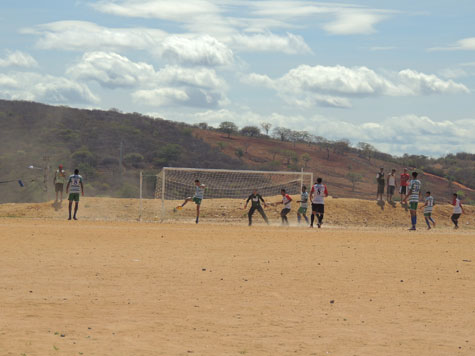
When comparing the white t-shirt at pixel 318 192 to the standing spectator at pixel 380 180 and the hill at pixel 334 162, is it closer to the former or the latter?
the standing spectator at pixel 380 180

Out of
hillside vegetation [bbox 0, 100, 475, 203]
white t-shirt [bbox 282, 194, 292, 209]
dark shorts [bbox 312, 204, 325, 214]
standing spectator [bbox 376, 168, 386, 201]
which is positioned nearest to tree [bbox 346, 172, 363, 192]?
hillside vegetation [bbox 0, 100, 475, 203]

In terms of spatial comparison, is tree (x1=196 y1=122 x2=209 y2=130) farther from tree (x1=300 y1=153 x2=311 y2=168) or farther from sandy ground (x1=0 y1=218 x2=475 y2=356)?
A: sandy ground (x1=0 y1=218 x2=475 y2=356)

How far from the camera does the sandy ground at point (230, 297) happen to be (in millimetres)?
7902

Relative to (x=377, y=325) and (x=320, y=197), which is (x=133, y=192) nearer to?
(x=320, y=197)

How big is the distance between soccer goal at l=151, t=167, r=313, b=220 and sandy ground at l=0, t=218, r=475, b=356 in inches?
469

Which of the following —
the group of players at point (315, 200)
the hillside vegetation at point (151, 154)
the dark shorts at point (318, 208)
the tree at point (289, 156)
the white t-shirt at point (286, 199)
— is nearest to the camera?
the group of players at point (315, 200)

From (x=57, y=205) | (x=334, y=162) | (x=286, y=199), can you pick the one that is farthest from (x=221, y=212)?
(x=334, y=162)

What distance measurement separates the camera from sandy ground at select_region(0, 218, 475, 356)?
7.90 meters

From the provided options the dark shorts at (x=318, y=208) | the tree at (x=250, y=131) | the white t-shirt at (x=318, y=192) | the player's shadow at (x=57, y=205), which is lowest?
the player's shadow at (x=57, y=205)

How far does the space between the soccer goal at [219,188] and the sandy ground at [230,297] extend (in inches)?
469

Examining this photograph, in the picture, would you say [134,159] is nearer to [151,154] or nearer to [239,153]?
[151,154]

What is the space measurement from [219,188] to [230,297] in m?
27.0

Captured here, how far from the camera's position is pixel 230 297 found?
34.3 feet

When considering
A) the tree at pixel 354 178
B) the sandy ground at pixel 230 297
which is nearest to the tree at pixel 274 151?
the tree at pixel 354 178
